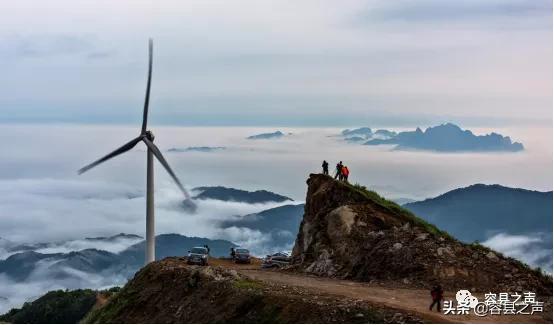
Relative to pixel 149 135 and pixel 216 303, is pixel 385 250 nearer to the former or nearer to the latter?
pixel 216 303

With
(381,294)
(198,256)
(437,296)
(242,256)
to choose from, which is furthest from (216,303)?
(242,256)

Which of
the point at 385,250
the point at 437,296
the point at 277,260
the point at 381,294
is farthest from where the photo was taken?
the point at 277,260

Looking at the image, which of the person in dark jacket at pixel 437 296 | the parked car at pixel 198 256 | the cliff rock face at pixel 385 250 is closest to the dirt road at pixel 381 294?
the person in dark jacket at pixel 437 296

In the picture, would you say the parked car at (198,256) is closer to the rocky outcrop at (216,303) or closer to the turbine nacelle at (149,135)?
the rocky outcrop at (216,303)

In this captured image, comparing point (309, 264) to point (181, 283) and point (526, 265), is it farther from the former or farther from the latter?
point (526, 265)

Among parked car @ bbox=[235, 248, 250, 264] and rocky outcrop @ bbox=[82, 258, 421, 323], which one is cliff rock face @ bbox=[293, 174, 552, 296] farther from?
rocky outcrop @ bbox=[82, 258, 421, 323]
